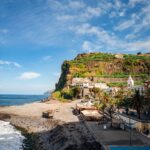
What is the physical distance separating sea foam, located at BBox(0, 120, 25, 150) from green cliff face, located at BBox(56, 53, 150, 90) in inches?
2579

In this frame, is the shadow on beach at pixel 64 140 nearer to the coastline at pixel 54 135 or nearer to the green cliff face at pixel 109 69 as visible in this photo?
the coastline at pixel 54 135

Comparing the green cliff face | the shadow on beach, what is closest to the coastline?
the shadow on beach

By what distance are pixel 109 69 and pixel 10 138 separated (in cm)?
9055

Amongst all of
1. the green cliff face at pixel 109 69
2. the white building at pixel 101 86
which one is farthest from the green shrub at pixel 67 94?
the white building at pixel 101 86

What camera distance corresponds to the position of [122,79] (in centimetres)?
12862

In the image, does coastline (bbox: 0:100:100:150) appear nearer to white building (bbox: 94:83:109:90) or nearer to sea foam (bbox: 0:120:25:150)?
sea foam (bbox: 0:120:25:150)

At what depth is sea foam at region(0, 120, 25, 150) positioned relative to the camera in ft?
151

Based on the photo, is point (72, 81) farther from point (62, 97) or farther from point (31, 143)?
point (31, 143)

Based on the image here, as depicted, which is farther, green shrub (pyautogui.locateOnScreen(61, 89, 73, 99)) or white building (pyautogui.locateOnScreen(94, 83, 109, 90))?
white building (pyautogui.locateOnScreen(94, 83, 109, 90))

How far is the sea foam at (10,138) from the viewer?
45.9 m

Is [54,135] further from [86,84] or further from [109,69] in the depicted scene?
[109,69]

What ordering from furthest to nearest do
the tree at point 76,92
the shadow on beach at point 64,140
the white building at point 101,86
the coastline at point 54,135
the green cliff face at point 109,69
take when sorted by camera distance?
1. the green cliff face at point 109,69
2. the white building at point 101,86
3. the tree at point 76,92
4. the coastline at point 54,135
5. the shadow on beach at point 64,140

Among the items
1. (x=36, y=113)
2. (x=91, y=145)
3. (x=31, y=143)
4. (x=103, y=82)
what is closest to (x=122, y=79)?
(x=103, y=82)

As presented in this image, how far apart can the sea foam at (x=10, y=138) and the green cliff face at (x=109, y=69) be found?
65.5 metres
